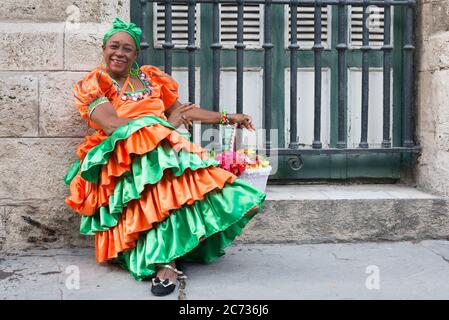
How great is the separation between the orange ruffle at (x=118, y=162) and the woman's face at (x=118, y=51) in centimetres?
53

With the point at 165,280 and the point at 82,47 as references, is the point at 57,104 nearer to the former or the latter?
the point at 82,47

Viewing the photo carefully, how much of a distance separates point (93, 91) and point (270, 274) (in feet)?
4.94

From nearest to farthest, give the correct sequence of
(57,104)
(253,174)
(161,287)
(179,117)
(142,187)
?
(161,287)
(142,187)
(179,117)
(253,174)
(57,104)

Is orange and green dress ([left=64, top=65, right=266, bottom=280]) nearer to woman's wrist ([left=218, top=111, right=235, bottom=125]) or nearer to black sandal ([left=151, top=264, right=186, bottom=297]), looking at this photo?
black sandal ([left=151, top=264, right=186, bottom=297])

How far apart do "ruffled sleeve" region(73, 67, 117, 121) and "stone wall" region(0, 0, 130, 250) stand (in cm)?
48

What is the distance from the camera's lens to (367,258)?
13.3 feet

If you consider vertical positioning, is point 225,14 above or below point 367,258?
above

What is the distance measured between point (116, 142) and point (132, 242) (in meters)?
0.59

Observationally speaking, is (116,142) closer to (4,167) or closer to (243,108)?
(4,167)

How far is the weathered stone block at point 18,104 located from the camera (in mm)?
4152

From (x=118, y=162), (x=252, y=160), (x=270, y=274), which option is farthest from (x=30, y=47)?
(x=270, y=274)

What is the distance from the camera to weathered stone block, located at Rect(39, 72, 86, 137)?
4184 millimetres

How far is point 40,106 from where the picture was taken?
Answer: 4188mm
